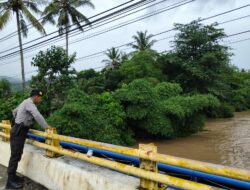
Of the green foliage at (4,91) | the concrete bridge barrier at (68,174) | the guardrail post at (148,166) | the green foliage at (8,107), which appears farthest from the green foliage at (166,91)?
the guardrail post at (148,166)

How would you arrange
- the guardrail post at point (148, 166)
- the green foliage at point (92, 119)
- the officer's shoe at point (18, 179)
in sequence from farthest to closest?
the green foliage at point (92, 119), the officer's shoe at point (18, 179), the guardrail post at point (148, 166)

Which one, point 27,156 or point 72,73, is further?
point 72,73

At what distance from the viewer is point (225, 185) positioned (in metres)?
3.24

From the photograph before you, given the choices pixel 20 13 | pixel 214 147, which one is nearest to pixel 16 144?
pixel 214 147

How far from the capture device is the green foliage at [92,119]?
679 inches

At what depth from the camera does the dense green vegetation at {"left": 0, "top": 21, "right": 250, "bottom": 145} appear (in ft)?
55.7

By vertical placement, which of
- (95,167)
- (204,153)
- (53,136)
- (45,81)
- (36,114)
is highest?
(45,81)

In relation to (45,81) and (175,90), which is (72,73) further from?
(175,90)

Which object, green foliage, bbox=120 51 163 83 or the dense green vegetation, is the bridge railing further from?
green foliage, bbox=120 51 163 83

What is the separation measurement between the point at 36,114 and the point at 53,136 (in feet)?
1.50

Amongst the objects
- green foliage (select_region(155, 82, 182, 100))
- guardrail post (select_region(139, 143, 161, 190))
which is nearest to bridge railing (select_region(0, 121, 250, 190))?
guardrail post (select_region(139, 143, 161, 190))

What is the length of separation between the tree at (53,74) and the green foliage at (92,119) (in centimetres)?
73

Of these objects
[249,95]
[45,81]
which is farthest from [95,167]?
[249,95]

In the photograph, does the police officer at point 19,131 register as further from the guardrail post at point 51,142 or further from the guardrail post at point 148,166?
the guardrail post at point 148,166
